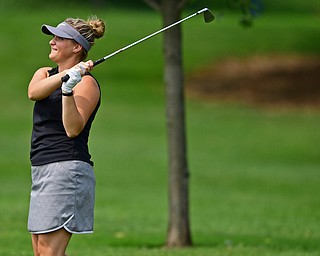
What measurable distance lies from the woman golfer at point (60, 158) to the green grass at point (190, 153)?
335 centimetres

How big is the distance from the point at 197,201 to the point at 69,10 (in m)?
31.1

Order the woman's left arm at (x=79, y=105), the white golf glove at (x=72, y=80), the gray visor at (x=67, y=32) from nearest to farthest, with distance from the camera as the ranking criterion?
the white golf glove at (x=72, y=80) < the woman's left arm at (x=79, y=105) < the gray visor at (x=67, y=32)

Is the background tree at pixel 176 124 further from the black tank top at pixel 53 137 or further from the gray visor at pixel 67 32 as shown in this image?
the black tank top at pixel 53 137

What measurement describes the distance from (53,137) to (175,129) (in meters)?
4.32

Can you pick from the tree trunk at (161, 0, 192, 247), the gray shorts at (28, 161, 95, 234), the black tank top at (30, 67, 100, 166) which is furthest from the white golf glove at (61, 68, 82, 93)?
the tree trunk at (161, 0, 192, 247)

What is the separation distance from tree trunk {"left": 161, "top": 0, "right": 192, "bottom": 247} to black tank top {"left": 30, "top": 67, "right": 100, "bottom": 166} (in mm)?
4232

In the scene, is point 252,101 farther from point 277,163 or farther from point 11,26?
point 11,26

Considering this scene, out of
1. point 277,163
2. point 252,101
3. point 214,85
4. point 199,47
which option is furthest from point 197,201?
point 199,47

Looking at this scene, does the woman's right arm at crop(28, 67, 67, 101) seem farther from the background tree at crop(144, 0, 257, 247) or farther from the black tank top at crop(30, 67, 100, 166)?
the background tree at crop(144, 0, 257, 247)

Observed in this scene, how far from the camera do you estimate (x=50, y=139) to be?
682 centimetres

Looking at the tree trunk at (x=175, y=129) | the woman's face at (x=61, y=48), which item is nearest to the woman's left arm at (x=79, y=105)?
the woman's face at (x=61, y=48)

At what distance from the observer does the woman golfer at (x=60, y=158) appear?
6.74 metres

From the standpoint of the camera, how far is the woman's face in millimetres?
6910

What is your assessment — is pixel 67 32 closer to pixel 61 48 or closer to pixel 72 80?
pixel 61 48
